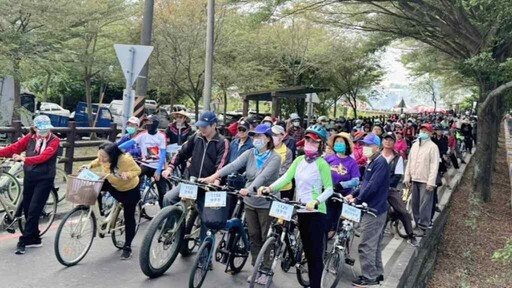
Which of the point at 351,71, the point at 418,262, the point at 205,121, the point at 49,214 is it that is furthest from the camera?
the point at 351,71

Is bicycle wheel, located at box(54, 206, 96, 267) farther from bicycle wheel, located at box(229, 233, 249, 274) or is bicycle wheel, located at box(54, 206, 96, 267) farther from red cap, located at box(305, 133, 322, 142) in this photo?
red cap, located at box(305, 133, 322, 142)

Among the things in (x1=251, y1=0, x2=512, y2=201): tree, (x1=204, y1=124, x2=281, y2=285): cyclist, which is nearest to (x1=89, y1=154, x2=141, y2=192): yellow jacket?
(x1=204, y1=124, x2=281, y2=285): cyclist

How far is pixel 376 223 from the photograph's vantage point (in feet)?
20.5

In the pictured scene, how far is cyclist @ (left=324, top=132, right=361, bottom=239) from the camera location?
6.51 meters

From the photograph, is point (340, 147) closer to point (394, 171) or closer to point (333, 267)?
point (394, 171)

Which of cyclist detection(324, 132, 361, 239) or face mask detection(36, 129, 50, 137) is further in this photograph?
cyclist detection(324, 132, 361, 239)

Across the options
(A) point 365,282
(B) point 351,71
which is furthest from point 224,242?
(B) point 351,71

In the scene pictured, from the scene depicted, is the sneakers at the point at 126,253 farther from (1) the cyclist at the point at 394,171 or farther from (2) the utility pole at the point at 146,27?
(2) the utility pole at the point at 146,27

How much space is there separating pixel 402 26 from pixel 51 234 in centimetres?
1305

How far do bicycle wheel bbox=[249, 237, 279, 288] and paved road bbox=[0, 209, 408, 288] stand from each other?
84 centimetres

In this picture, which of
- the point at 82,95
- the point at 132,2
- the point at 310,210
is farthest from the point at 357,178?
the point at 82,95

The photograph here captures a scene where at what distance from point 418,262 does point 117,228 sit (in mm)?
4492

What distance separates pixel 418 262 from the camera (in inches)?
313

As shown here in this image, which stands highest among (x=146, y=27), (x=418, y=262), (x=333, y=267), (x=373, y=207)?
(x=146, y=27)
